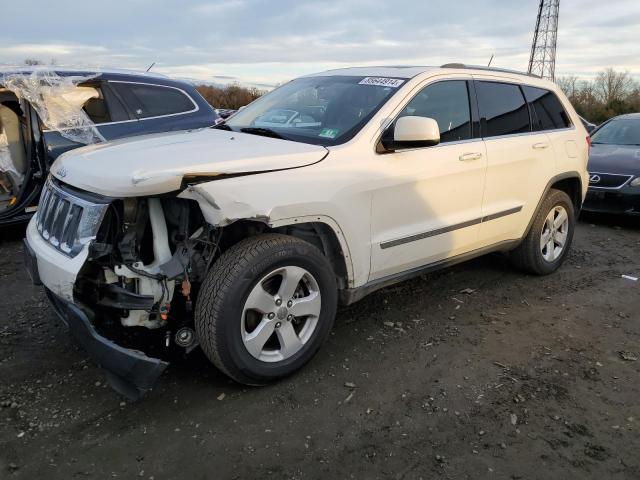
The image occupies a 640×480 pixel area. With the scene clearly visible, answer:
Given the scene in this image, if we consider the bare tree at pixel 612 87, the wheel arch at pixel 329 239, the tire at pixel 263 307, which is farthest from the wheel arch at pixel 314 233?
the bare tree at pixel 612 87

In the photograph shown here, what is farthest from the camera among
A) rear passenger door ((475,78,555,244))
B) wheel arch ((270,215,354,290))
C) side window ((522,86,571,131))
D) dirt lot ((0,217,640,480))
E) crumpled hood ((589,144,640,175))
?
crumpled hood ((589,144,640,175))

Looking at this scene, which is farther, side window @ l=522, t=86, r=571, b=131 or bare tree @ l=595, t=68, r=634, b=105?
bare tree @ l=595, t=68, r=634, b=105

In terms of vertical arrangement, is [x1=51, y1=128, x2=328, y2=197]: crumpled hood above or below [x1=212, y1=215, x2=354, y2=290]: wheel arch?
above

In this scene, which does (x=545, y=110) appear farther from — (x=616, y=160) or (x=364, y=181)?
(x=616, y=160)

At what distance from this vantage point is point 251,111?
4.25m

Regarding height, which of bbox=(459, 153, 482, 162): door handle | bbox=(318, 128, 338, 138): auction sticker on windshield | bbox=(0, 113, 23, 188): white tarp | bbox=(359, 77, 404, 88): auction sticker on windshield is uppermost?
bbox=(359, 77, 404, 88): auction sticker on windshield

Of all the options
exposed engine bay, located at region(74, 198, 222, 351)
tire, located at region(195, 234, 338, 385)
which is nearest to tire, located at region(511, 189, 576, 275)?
tire, located at region(195, 234, 338, 385)

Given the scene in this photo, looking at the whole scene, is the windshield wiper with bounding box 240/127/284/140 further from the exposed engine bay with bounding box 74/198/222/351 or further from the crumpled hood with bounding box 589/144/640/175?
the crumpled hood with bounding box 589/144/640/175

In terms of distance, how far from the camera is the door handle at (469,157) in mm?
3853

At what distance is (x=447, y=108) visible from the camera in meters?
3.93

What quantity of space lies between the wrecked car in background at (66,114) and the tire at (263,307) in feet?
11.9

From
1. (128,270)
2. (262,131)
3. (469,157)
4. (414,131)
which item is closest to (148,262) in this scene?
(128,270)

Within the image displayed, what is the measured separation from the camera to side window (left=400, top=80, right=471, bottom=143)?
3.73m

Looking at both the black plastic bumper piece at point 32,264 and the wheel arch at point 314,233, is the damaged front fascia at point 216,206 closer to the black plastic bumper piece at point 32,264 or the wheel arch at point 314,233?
the wheel arch at point 314,233
